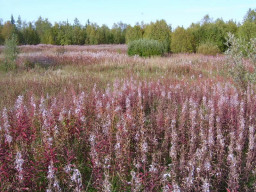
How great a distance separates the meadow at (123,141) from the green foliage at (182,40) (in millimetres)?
12779

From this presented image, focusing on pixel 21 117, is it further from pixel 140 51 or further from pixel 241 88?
pixel 140 51

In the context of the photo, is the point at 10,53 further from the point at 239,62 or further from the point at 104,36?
the point at 104,36

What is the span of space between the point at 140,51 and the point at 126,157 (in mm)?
14498

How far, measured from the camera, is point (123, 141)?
3170mm

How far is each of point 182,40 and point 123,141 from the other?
17.8 metres

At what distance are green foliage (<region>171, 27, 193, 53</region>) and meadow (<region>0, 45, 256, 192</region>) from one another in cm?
1278

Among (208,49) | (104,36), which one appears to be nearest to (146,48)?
(208,49)

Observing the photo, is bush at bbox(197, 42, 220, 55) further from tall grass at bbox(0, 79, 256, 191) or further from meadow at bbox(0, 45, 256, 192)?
tall grass at bbox(0, 79, 256, 191)

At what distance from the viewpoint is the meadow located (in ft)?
8.13

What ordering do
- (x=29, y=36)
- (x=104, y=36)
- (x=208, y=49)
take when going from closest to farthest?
(x=208, y=49) < (x=104, y=36) < (x=29, y=36)

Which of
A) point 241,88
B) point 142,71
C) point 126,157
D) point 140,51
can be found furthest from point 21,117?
point 140,51

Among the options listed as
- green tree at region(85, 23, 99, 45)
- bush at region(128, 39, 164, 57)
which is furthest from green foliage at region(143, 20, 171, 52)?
green tree at region(85, 23, 99, 45)

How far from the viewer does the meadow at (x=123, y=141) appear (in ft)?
8.13

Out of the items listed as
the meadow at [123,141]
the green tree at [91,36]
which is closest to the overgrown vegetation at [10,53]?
the meadow at [123,141]
